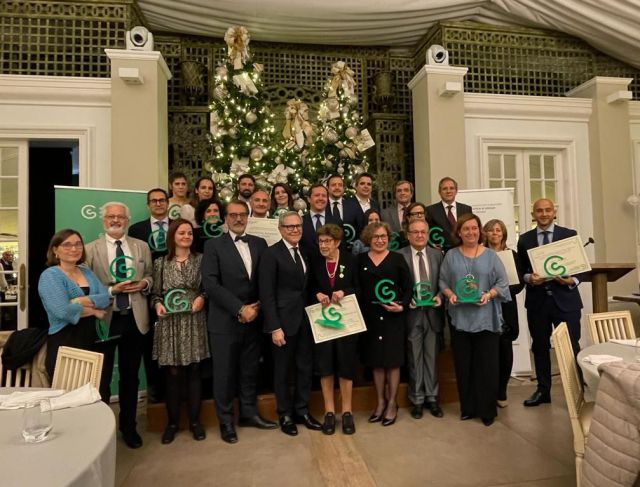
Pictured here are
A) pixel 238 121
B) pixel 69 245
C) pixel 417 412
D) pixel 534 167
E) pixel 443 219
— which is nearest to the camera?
pixel 69 245

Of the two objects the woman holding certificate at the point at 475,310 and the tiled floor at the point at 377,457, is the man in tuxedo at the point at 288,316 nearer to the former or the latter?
the tiled floor at the point at 377,457

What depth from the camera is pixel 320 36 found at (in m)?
6.43

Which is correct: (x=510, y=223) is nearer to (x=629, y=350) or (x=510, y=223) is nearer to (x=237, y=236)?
(x=629, y=350)

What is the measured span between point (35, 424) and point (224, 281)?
1757 mm

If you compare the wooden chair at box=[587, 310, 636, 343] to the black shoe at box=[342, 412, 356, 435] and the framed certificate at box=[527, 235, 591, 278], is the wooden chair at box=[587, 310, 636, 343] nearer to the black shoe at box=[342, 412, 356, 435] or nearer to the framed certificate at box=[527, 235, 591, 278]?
the framed certificate at box=[527, 235, 591, 278]

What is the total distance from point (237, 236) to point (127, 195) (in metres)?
1.47

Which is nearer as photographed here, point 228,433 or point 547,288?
point 228,433

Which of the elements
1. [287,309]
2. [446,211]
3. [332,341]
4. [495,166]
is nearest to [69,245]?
[287,309]

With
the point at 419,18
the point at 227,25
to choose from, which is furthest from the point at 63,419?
the point at 419,18

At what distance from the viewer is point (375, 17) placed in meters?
6.07

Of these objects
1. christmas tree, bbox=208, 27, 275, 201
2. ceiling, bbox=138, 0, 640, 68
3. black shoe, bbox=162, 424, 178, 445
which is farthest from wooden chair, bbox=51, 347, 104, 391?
ceiling, bbox=138, 0, 640, 68

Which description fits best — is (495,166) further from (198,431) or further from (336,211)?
(198,431)

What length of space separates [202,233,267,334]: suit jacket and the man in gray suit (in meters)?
1.19

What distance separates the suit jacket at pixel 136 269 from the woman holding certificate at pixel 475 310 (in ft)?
6.69
